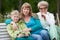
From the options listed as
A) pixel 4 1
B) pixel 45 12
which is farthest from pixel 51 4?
pixel 45 12

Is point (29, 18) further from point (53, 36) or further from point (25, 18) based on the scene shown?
point (53, 36)

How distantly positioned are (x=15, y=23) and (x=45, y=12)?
80 centimetres

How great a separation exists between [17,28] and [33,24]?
1.26ft

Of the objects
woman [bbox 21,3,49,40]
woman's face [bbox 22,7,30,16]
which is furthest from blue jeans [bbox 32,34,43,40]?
woman's face [bbox 22,7,30,16]

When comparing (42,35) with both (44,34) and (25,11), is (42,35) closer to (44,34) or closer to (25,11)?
(44,34)

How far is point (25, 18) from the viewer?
22.8ft

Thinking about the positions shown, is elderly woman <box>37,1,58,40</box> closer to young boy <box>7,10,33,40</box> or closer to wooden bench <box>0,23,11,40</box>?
young boy <box>7,10,33,40</box>

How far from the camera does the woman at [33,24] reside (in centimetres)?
668

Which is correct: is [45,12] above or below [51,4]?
above

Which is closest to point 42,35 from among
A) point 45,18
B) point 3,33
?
point 45,18

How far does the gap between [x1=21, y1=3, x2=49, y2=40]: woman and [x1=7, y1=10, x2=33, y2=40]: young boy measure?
5.3 inches

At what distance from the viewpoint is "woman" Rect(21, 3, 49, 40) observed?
6684mm

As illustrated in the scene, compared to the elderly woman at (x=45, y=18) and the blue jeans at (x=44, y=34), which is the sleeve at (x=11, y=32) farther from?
the elderly woman at (x=45, y=18)

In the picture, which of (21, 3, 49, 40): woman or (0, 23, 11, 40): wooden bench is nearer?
(21, 3, 49, 40): woman
